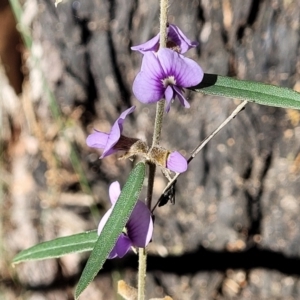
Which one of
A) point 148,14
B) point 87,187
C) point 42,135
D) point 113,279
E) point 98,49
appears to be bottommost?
point 113,279

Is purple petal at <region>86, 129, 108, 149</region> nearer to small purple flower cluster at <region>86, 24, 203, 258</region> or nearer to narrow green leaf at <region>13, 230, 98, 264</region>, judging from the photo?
small purple flower cluster at <region>86, 24, 203, 258</region>

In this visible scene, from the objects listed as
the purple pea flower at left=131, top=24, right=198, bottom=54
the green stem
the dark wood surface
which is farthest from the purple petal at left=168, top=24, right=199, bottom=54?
the dark wood surface

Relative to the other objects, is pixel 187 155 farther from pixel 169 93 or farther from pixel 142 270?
pixel 169 93

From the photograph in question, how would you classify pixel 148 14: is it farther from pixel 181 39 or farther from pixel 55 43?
pixel 181 39

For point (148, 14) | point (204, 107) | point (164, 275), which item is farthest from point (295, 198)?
point (148, 14)

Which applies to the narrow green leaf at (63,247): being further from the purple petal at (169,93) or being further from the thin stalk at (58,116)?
the thin stalk at (58,116)

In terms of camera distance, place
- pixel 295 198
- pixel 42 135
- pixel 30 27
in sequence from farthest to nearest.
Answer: pixel 42 135, pixel 30 27, pixel 295 198

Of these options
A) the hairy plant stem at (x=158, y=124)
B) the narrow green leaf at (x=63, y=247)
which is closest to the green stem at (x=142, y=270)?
the hairy plant stem at (x=158, y=124)

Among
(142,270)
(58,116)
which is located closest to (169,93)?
(142,270)
